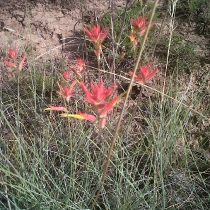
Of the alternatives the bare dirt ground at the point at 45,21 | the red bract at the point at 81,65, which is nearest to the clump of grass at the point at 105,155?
the red bract at the point at 81,65

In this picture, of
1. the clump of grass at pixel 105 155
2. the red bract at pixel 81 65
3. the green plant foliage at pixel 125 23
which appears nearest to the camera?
the clump of grass at pixel 105 155

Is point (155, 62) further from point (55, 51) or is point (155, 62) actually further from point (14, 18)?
point (14, 18)

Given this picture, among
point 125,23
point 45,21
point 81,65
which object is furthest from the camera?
point 45,21

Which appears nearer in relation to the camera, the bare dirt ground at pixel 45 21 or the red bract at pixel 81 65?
the red bract at pixel 81 65

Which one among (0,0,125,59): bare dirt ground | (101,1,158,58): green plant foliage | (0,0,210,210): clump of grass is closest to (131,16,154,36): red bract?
(0,0,210,210): clump of grass

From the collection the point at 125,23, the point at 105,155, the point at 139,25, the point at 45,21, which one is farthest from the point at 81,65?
the point at 45,21

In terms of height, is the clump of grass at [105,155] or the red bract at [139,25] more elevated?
the red bract at [139,25]

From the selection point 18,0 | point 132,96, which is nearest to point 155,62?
point 132,96

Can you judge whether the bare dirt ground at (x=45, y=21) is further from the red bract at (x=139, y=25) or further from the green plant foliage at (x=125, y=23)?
the red bract at (x=139, y=25)

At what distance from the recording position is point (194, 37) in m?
2.52

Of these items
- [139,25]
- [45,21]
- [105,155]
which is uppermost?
[139,25]

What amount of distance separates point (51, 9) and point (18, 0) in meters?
0.35

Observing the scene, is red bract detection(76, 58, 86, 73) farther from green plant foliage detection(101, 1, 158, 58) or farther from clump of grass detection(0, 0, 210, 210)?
green plant foliage detection(101, 1, 158, 58)

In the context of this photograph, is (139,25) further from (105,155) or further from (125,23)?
(125,23)
